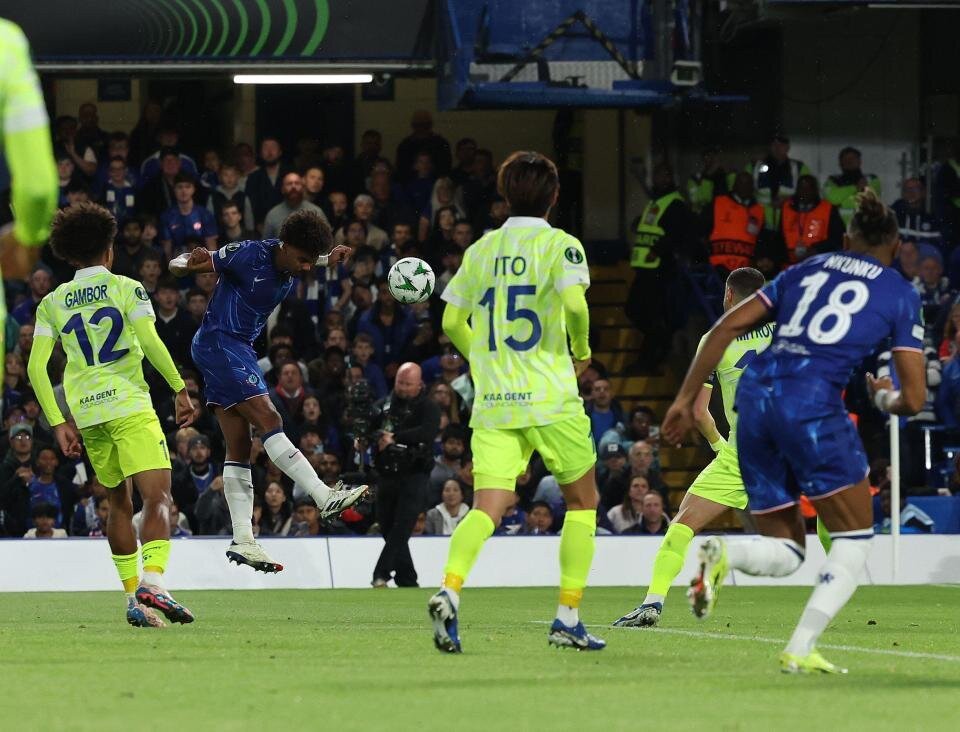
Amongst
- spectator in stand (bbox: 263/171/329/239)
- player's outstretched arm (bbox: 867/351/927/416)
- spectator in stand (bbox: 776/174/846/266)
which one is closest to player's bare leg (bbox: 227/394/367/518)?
player's outstretched arm (bbox: 867/351/927/416)

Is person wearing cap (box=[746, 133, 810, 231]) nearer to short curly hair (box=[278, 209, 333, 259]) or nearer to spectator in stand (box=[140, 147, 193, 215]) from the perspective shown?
spectator in stand (box=[140, 147, 193, 215])

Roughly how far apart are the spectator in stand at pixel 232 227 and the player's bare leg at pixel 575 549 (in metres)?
12.4

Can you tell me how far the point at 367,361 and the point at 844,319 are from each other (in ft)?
41.9

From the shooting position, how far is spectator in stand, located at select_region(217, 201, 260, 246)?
2116 centimetres

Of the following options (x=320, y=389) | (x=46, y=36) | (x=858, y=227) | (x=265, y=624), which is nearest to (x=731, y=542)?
(x=858, y=227)

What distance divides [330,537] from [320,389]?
103 inches

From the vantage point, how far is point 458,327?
30.2 ft

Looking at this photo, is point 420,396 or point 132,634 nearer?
point 132,634

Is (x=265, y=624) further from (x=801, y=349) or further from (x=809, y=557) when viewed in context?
(x=809, y=557)

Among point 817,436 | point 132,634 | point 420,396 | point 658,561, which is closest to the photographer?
point 817,436

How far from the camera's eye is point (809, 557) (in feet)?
60.8

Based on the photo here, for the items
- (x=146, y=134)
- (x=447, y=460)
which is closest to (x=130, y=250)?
(x=146, y=134)

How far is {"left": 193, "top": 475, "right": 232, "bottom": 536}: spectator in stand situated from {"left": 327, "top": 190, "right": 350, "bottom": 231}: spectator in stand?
4.09m

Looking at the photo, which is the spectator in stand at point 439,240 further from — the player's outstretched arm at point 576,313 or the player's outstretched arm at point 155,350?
the player's outstretched arm at point 576,313
